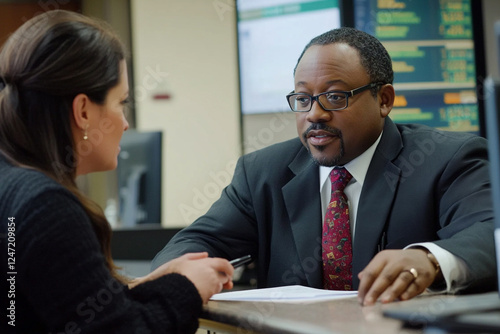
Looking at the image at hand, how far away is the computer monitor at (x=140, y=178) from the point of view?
3.06 meters

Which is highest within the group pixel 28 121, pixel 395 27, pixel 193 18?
pixel 193 18

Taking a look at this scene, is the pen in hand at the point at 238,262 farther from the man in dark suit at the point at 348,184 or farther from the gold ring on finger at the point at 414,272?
the gold ring on finger at the point at 414,272

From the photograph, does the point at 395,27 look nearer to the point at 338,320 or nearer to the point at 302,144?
the point at 302,144

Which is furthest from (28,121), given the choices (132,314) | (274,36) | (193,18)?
(193,18)

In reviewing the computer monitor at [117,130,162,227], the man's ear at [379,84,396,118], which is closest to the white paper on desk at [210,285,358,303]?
the man's ear at [379,84,396,118]

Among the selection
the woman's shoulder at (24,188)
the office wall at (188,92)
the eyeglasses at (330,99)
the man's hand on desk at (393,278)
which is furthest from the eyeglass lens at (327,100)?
the office wall at (188,92)

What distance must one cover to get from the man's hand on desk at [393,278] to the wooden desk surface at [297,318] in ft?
0.08

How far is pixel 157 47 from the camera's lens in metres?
5.00

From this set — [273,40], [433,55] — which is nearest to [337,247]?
[433,55]

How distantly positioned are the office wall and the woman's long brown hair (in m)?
3.66

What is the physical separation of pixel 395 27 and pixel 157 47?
188 cm

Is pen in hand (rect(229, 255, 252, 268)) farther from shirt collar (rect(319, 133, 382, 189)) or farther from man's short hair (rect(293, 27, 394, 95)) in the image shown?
man's short hair (rect(293, 27, 394, 95))

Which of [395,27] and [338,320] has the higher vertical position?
[395,27]

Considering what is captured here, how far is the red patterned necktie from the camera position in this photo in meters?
1.70
